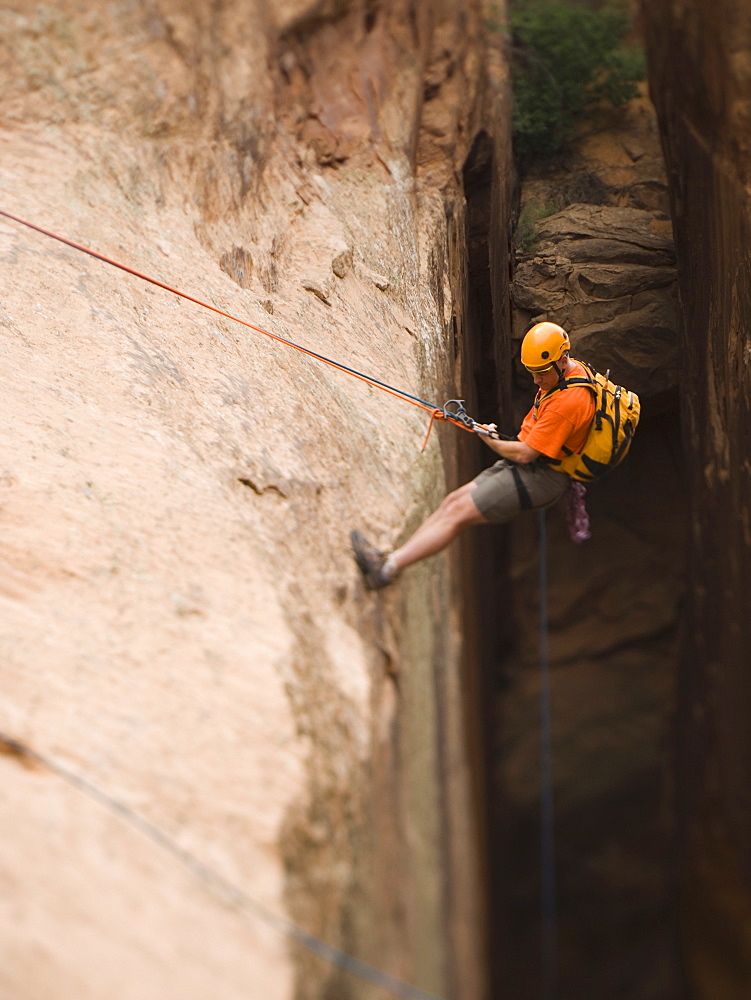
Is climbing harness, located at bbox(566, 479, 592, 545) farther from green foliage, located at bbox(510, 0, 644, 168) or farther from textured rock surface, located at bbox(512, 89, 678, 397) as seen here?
→ green foliage, located at bbox(510, 0, 644, 168)

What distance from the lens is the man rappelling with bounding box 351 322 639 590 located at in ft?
16.8

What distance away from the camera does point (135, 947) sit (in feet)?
8.92

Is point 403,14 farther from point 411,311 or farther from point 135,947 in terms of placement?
point 135,947

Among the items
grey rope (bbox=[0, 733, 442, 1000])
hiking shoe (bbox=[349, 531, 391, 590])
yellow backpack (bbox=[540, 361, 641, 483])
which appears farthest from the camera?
yellow backpack (bbox=[540, 361, 641, 483])

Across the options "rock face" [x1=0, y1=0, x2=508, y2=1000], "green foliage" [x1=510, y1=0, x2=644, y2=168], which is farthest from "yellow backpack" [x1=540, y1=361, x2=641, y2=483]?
"green foliage" [x1=510, y1=0, x2=644, y2=168]

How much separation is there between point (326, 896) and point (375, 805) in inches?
23.0

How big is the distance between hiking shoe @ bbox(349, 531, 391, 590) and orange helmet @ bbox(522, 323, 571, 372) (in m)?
1.56

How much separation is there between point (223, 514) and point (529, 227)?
7.43 m

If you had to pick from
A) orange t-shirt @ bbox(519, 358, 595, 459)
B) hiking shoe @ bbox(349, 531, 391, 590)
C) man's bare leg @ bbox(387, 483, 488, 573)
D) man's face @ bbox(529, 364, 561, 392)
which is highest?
man's face @ bbox(529, 364, 561, 392)

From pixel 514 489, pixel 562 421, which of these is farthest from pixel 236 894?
pixel 562 421

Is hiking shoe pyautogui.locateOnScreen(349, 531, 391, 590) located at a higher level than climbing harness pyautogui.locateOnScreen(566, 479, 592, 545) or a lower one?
lower

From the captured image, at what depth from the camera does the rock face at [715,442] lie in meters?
6.20

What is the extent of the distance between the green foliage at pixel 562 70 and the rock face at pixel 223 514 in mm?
3292

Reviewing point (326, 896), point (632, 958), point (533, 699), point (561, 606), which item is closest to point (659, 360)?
point (561, 606)
